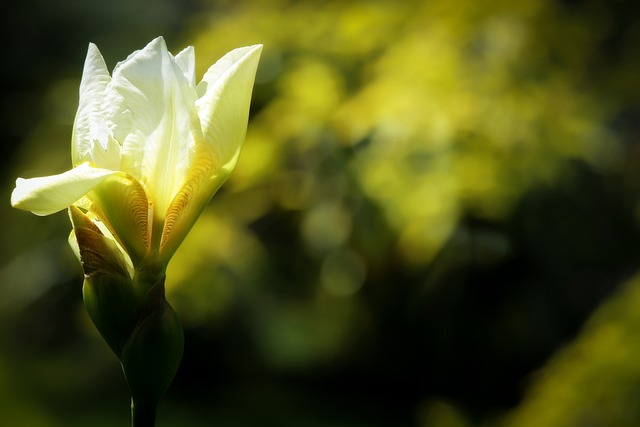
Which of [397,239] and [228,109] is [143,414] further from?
[397,239]

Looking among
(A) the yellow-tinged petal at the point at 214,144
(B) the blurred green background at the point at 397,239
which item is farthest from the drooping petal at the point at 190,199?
(B) the blurred green background at the point at 397,239

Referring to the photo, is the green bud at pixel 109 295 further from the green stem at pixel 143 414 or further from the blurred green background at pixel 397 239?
the blurred green background at pixel 397 239

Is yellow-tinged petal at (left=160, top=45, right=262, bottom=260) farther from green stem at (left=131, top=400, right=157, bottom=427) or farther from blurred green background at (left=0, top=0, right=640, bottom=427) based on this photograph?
blurred green background at (left=0, top=0, right=640, bottom=427)

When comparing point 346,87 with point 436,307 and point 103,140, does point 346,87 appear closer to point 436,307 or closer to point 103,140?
point 436,307

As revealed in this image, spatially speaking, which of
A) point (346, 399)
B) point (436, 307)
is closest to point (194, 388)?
point (346, 399)

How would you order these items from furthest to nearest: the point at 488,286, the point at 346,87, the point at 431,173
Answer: the point at 488,286, the point at 346,87, the point at 431,173

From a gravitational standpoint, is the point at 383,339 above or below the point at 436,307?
below

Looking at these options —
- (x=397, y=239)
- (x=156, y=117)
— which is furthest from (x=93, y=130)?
(x=397, y=239)
